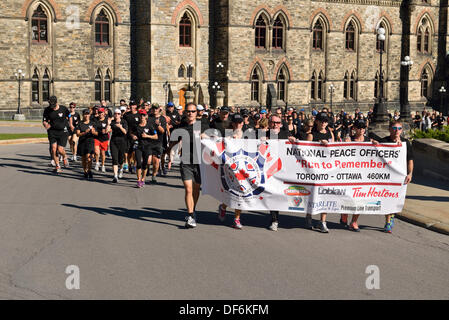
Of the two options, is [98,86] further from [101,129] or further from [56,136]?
[101,129]

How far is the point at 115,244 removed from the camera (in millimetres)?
10008

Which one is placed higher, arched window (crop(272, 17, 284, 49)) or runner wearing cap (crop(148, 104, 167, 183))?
arched window (crop(272, 17, 284, 49))

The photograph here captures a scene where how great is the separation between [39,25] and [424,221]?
36352mm

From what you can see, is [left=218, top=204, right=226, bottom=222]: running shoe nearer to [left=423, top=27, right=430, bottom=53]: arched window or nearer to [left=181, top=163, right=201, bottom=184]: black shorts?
[left=181, top=163, right=201, bottom=184]: black shorts

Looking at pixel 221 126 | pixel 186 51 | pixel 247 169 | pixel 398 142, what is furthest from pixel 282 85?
pixel 247 169

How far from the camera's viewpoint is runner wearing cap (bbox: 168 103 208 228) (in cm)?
1149

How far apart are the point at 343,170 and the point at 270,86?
3865cm

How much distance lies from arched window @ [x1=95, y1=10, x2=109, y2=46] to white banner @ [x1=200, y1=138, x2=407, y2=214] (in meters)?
36.0

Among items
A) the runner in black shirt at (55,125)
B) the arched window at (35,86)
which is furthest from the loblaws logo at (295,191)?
the arched window at (35,86)

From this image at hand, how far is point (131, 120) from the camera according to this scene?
18031mm

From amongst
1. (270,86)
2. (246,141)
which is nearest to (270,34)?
(270,86)

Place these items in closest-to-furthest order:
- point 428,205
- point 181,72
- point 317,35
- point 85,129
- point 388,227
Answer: point 388,227 < point 428,205 < point 85,129 < point 181,72 < point 317,35

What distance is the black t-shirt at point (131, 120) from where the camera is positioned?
58.1ft

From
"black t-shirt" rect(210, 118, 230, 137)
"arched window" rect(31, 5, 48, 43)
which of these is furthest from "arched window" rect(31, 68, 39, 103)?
"black t-shirt" rect(210, 118, 230, 137)
